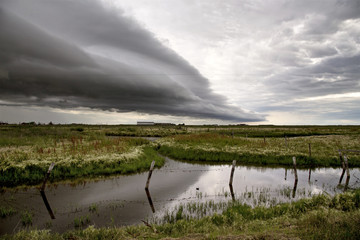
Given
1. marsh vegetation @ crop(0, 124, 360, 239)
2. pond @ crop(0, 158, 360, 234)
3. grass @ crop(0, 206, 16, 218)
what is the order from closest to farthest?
1. marsh vegetation @ crop(0, 124, 360, 239)
2. pond @ crop(0, 158, 360, 234)
3. grass @ crop(0, 206, 16, 218)

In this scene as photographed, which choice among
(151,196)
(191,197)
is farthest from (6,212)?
(191,197)

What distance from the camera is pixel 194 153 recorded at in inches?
1109

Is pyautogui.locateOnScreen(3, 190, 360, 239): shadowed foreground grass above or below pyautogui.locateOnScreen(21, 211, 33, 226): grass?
above

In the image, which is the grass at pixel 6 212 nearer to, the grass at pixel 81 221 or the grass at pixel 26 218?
the grass at pixel 26 218

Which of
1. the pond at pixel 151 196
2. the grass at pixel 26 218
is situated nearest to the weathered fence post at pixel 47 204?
the pond at pixel 151 196

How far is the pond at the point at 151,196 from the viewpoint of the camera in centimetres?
973

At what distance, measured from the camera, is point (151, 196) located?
1329cm

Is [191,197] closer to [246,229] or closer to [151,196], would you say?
[151,196]

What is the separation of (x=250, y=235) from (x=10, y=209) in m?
11.8

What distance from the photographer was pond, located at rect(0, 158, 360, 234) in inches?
383

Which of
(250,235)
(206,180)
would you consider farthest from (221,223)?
(206,180)

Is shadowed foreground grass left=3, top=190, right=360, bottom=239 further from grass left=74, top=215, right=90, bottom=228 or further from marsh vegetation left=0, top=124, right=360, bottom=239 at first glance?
grass left=74, top=215, right=90, bottom=228

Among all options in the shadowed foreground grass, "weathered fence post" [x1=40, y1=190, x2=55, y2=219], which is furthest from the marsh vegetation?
"weathered fence post" [x1=40, y1=190, x2=55, y2=219]

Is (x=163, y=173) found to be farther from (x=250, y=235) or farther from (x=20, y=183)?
(x=250, y=235)
